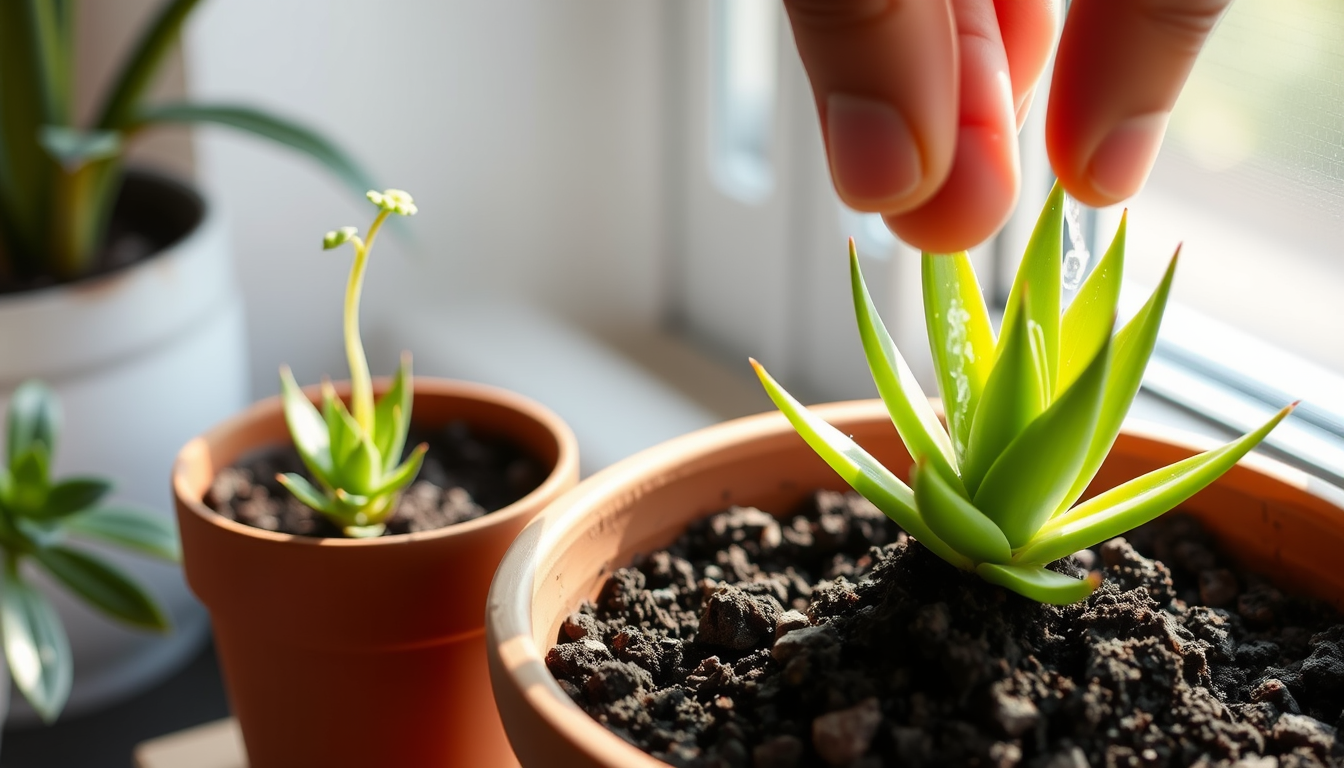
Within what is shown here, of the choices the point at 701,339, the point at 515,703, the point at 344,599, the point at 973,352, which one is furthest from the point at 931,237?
the point at 701,339

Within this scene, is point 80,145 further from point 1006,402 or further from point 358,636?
point 1006,402

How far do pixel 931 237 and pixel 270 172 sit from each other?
1.08 m

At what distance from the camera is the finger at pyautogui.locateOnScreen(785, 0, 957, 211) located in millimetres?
448

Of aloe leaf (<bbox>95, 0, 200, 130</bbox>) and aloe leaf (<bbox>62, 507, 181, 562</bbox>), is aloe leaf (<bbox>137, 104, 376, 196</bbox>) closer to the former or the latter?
aloe leaf (<bbox>95, 0, 200, 130</bbox>)

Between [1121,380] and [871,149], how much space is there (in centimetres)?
19

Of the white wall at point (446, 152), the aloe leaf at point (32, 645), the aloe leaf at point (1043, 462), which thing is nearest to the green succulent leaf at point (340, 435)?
the aloe leaf at point (32, 645)

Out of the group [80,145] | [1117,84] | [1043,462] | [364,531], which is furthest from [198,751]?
[1117,84]

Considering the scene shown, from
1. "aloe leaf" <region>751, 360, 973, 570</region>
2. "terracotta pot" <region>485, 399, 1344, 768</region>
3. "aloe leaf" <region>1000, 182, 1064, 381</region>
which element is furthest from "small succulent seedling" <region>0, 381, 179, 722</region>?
"aloe leaf" <region>1000, 182, 1064, 381</region>

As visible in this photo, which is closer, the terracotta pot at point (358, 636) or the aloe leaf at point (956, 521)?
the aloe leaf at point (956, 521)

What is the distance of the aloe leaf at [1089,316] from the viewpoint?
583mm

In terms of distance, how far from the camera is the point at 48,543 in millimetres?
977

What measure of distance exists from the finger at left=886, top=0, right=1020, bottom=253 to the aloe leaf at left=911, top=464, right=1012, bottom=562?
90 millimetres

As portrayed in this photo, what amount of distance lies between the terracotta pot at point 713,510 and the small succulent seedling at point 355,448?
0.44 feet

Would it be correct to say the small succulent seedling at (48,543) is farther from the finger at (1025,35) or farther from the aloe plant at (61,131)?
the finger at (1025,35)
